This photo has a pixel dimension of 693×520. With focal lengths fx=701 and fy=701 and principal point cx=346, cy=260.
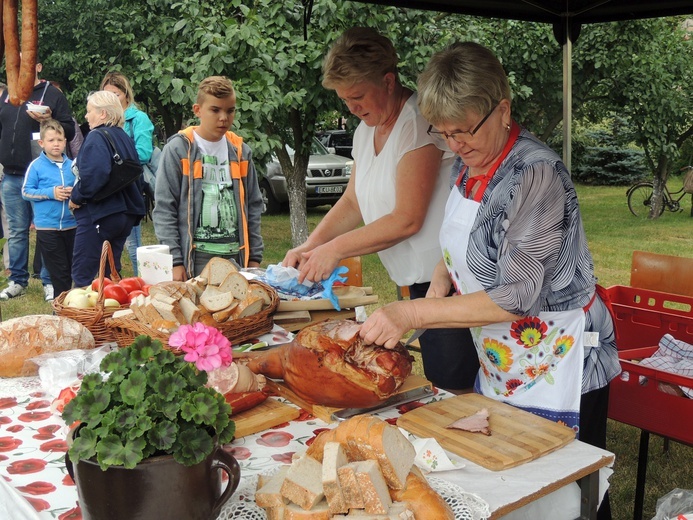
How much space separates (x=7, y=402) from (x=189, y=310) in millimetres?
638

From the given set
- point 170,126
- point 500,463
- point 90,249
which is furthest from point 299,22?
point 170,126

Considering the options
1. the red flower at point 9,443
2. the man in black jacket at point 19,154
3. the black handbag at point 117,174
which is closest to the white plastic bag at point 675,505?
the red flower at point 9,443

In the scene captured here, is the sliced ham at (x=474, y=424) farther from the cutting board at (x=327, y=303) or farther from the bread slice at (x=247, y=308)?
the cutting board at (x=327, y=303)

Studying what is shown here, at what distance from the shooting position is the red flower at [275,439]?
1.75 meters

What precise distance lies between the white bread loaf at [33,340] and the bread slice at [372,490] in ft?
4.76

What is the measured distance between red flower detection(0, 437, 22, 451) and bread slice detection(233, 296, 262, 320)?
916mm

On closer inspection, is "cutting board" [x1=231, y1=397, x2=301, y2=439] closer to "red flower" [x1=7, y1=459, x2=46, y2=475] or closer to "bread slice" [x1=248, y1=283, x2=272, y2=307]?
"red flower" [x1=7, y1=459, x2=46, y2=475]

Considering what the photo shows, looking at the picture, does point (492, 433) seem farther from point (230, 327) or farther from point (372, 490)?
→ point (230, 327)

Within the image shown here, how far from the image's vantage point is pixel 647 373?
262 centimetres

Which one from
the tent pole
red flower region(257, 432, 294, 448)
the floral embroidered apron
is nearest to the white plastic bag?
the floral embroidered apron

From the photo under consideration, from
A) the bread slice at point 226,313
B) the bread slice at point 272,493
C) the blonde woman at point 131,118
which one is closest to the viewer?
the bread slice at point 272,493

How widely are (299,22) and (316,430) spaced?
553 cm

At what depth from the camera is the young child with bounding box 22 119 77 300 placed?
618 centimetres

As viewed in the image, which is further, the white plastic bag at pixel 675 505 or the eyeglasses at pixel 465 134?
the eyeglasses at pixel 465 134
